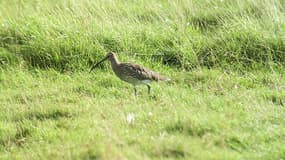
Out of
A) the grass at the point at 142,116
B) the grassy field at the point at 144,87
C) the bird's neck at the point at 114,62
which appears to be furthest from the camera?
the bird's neck at the point at 114,62

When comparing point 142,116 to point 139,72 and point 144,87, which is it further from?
point 144,87

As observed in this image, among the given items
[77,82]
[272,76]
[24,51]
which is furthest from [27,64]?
[272,76]

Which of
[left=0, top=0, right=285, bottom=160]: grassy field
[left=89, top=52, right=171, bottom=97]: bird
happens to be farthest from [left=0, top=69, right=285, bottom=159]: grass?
[left=89, top=52, right=171, bottom=97]: bird

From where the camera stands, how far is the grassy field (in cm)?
676

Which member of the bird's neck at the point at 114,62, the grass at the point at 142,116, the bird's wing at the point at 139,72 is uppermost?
the bird's neck at the point at 114,62

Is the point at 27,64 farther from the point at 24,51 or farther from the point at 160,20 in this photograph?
the point at 160,20

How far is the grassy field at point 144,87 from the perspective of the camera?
22.2ft

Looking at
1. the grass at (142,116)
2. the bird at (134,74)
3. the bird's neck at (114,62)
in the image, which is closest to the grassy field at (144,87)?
the grass at (142,116)

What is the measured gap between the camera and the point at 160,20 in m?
10.4

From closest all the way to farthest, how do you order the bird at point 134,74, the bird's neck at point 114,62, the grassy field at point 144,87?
the grassy field at point 144,87 < the bird at point 134,74 < the bird's neck at point 114,62

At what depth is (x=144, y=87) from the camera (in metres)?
8.83

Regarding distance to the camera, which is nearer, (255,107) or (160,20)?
(255,107)

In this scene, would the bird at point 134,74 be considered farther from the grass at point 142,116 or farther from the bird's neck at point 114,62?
the grass at point 142,116

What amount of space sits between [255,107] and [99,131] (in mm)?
1772
